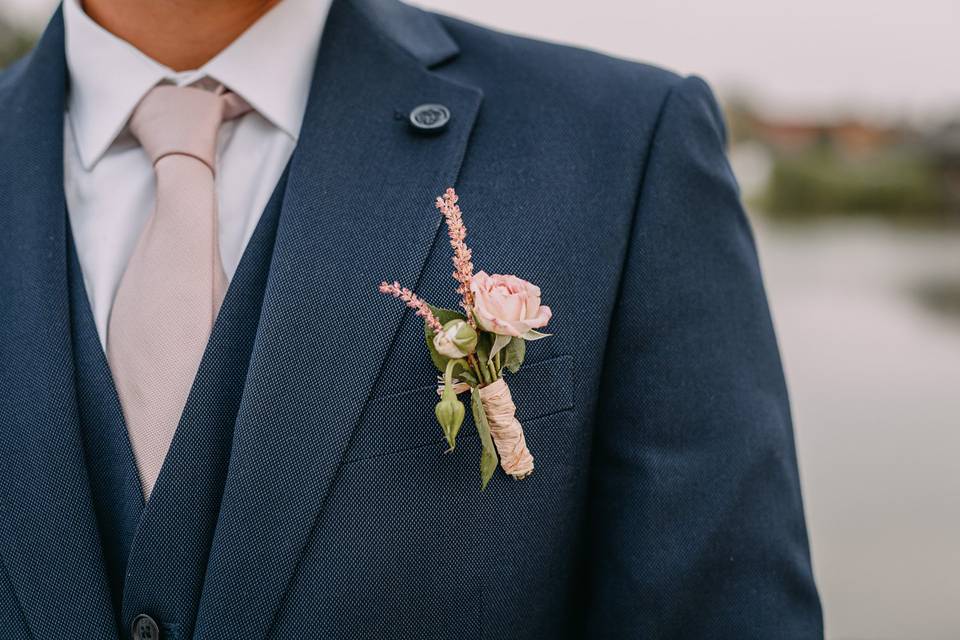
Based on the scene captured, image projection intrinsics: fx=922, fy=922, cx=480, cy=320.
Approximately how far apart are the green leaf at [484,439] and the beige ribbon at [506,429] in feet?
0.05

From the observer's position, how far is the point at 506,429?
1.29 meters

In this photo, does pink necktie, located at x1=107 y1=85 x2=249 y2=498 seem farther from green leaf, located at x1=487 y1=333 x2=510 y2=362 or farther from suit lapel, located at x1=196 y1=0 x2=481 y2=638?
green leaf, located at x1=487 y1=333 x2=510 y2=362

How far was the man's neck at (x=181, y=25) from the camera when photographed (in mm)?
1598

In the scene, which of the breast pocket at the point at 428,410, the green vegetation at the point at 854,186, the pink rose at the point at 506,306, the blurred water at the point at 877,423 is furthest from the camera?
the green vegetation at the point at 854,186

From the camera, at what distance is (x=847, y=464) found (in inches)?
262

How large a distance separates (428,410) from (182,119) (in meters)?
0.66

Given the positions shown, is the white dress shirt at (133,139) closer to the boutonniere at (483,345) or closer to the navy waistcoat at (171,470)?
the navy waistcoat at (171,470)

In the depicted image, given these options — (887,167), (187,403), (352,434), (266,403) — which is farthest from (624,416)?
(887,167)

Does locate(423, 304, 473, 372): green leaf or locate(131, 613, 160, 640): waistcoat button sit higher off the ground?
locate(423, 304, 473, 372): green leaf

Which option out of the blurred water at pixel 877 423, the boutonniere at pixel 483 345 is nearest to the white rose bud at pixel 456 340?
the boutonniere at pixel 483 345

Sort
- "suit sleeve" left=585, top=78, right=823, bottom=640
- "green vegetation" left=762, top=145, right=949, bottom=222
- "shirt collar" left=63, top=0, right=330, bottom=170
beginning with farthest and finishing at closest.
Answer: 1. "green vegetation" left=762, top=145, right=949, bottom=222
2. "shirt collar" left=63, top=0, right=330, bottom=170
3. "suit sleeve" left=585, top=78, right=823, bottom=640

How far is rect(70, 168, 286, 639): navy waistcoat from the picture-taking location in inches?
50.7

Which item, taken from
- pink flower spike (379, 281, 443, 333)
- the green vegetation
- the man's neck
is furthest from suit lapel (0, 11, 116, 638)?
the green vegetation

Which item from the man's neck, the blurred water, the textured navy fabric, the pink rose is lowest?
the blurred water
